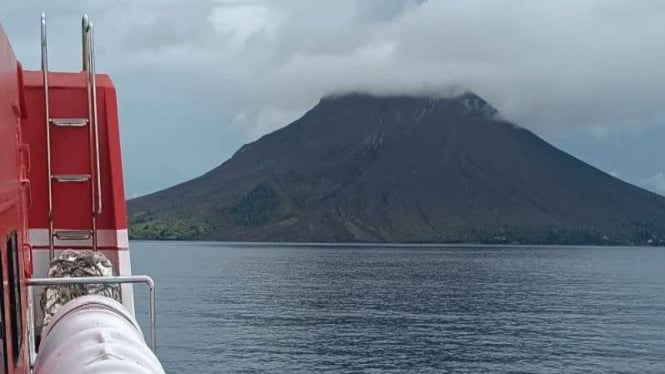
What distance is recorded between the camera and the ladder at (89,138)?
1035 centimetres

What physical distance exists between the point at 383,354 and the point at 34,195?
5997cm

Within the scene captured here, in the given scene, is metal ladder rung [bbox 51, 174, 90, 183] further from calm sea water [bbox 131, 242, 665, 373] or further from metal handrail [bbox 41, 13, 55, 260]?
calm sea water [bbox 131, 242, 665, 373]

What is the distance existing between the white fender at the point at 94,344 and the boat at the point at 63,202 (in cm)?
4

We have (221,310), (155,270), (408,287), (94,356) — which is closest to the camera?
(94,356)

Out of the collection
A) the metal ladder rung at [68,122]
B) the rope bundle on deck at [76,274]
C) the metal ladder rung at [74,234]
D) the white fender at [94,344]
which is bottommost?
the white fender at [94,344]

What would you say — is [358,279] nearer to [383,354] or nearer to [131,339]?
[383,354]

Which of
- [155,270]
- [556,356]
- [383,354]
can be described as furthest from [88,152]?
[155,270]

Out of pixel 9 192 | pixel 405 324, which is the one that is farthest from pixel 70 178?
pixel 405 324

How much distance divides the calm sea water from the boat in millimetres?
50990

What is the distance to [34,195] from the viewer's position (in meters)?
11.2

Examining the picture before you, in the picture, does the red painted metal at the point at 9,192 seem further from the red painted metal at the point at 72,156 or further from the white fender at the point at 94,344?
the red painted metal at the point at 72,156

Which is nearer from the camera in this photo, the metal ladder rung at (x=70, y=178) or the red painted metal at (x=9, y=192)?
the red painted metal at (x=9, y=192)

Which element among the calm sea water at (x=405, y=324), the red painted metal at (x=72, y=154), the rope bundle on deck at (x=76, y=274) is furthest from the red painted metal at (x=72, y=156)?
the calm sea water at (x=405, y=324)

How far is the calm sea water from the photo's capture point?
6638 cm
